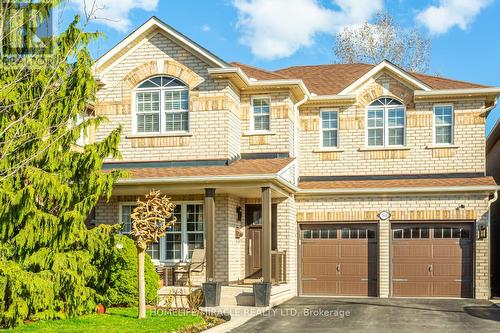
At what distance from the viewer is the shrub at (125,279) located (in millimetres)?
16445

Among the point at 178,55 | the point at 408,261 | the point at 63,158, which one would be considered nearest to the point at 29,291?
the point at 63,158

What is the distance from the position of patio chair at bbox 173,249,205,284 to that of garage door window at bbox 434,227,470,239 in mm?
7067

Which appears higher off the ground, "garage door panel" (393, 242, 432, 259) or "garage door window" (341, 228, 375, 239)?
"garage door window" (341, 228, 375, 239)

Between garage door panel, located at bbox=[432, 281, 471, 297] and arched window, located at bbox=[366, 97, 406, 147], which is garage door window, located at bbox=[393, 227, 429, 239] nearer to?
garage door panel, located at bbox=[432, 281, 471, 297]

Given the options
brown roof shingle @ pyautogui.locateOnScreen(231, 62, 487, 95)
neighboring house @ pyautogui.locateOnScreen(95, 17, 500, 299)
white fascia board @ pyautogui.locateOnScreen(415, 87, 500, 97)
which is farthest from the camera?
brown roof shingle @ pyautogui.locateOnScreen(231, 62, 487, 95)

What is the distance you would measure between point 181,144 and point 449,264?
867 centimetres

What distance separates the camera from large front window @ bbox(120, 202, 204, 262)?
20.5m

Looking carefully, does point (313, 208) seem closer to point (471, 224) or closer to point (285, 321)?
point (471, 224)

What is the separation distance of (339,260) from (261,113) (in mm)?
5084

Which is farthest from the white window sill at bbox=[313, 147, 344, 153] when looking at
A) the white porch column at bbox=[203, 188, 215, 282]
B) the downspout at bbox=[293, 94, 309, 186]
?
the white porch column at bbox=[203, 188, 215, 282]

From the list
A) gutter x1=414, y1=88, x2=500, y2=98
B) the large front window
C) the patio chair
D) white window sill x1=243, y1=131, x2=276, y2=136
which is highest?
gutter x1=414, y1=88, x2=500, y2=98
